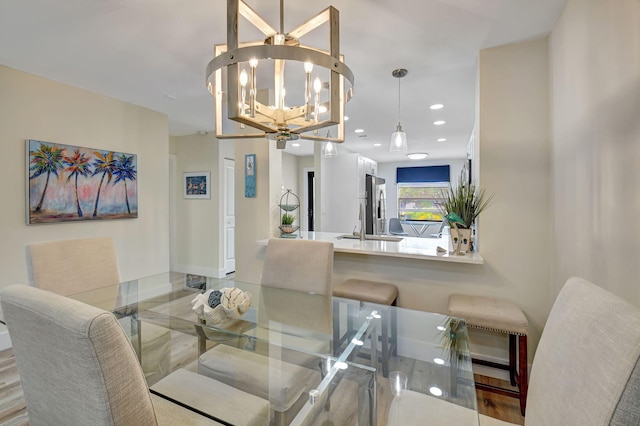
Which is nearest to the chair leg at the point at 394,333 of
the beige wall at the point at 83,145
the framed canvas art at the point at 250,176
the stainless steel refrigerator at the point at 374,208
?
the framed canvas art at the point at 250,176

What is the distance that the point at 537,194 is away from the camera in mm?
2164

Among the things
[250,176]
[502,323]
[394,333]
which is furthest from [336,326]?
[250,176]

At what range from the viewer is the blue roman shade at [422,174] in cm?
815

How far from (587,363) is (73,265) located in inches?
104

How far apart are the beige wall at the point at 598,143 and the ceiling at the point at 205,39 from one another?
44 centimetres

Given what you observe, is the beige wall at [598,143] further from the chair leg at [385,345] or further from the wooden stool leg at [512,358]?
the chair leg at [385,345]

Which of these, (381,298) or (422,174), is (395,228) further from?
(381,298)

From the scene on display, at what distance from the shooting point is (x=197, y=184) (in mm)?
5168

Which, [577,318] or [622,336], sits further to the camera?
[577,318]

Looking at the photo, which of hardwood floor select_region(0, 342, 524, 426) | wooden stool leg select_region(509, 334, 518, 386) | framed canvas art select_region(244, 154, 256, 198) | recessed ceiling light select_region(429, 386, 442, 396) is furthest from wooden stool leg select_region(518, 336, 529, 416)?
framed canvas art select_region(244, 154, 256, 198)

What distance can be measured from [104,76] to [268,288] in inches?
99.9

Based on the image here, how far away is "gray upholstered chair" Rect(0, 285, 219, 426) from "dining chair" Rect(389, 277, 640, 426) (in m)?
0.99

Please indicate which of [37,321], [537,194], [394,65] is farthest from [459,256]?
[37,321]

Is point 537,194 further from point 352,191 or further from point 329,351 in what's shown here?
point 352,191
